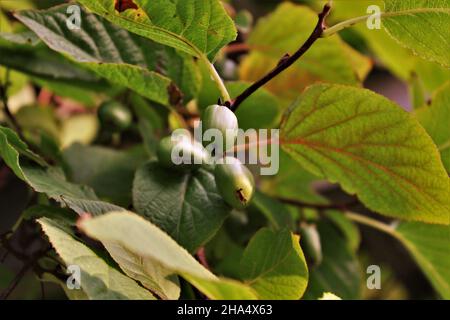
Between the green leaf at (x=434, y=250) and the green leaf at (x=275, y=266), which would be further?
the green leaf at (x=434, y=250)

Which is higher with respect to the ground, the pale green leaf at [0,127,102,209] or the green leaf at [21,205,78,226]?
the pale green leaf at [0,127,102,209]

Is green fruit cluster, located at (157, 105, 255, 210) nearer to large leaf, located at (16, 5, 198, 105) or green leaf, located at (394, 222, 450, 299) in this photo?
large leaf, located at (16, 5, 198, 105)

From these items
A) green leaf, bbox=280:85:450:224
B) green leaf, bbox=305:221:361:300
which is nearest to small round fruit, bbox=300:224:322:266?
green leaf, bbox=305:221:361:300

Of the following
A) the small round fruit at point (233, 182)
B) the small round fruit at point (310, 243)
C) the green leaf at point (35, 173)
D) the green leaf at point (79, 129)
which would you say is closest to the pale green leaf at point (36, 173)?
the green leaf at point (35, 173)

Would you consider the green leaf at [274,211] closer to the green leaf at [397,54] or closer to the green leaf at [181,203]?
the green leaf at [181,203]

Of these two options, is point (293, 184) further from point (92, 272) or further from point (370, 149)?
point (92, 272)

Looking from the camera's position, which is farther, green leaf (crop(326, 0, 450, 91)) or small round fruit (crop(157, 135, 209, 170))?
green leaf (crop(326, 0, 450, 91))

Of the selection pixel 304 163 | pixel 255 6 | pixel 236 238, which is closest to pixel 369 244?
pixel 255 6
